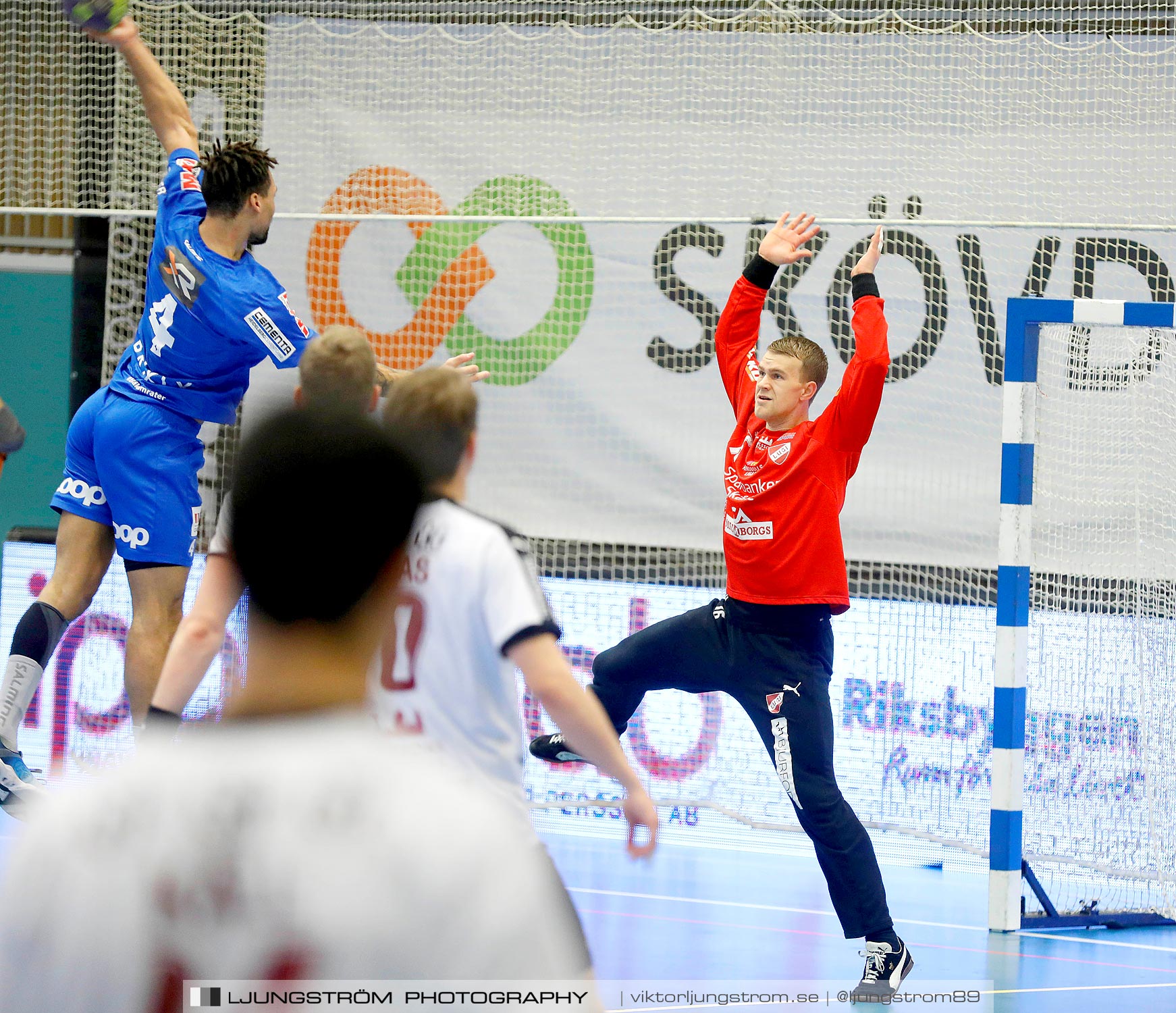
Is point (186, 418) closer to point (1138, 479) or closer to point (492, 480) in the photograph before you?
point (492, 480)

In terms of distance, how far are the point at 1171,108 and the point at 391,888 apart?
733cm

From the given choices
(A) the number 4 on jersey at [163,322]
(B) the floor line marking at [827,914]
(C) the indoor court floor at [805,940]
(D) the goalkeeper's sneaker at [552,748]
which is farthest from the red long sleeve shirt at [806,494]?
(A) the number 4 on jersey at [163,322]

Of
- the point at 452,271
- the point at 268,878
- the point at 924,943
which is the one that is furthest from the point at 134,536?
the point at 268,878

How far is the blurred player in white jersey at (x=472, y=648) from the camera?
2365mm

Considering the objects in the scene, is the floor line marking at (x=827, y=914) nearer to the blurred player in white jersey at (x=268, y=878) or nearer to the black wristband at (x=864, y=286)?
the black wristband at (x=864, y=286)

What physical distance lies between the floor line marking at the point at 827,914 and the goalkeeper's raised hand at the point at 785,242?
2.48m

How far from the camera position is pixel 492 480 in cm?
773

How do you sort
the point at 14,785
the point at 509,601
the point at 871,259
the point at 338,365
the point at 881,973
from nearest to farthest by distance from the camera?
the point at 509,601 → the point at 338,365 → the point at 881,973 → the point at 871,259 → the point at 14,785

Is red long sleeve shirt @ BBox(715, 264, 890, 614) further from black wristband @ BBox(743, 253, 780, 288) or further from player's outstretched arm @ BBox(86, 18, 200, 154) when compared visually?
player's outstretched arm @ BBox(86, 18, 200, 154)

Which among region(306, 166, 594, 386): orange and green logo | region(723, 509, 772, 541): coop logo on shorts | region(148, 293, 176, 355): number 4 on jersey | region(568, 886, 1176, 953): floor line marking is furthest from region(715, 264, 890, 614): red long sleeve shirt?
region(306, 166, 594, 386): orange and green logo

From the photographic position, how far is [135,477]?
4793 millimetres

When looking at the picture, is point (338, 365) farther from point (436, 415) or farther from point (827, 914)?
point (827, 914)

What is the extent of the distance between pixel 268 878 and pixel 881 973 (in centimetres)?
345

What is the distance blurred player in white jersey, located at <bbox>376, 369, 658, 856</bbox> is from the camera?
2.37 metres
